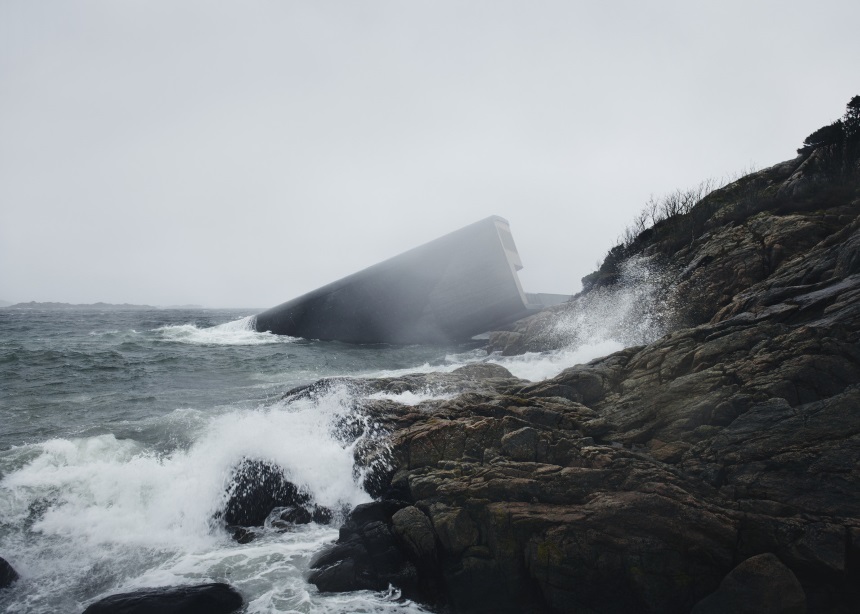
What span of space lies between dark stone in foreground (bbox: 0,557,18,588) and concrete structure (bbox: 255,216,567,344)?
24.5 meters

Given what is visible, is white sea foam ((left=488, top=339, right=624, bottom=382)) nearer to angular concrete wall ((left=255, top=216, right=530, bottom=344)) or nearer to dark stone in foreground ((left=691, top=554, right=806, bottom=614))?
angular concrete wall ((left=255, top=216, right=530, bottom=344))

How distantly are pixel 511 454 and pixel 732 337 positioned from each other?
4.76 meters

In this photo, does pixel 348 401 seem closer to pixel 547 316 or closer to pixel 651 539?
pixel 651 539

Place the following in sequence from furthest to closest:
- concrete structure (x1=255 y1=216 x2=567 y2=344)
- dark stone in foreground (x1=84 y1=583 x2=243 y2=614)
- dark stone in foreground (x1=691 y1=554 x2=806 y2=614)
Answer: concrete structure (x1=255 y1=216 x2=567 y2=344) → dark stone in foreground (x1=84 y1=583 x2=243 y2=614) → dark stone in foreground (x1=691 y1=554 x2=806 y2=614)

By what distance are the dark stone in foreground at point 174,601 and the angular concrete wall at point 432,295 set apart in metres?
23.8

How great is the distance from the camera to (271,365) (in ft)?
74.6

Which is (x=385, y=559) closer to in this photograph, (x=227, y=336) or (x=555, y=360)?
(x=555, y=360)

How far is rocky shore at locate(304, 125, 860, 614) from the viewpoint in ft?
17.5

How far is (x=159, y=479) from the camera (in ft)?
30.1

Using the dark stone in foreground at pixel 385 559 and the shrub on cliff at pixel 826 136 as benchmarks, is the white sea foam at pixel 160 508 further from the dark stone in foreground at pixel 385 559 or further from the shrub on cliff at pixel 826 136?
the shrub on cliff at pixel 826 136

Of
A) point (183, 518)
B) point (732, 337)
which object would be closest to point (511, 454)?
point (732, 337)

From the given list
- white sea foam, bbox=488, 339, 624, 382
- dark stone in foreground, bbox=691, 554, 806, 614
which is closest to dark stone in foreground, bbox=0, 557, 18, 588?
dark stone in foreground, bbox=691, 554, 806, 614

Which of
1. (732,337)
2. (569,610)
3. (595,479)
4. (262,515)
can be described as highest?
(732,337)

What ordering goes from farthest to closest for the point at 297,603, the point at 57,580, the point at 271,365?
the point at 271,365 < the point at 57,580 < the point at 297,603
